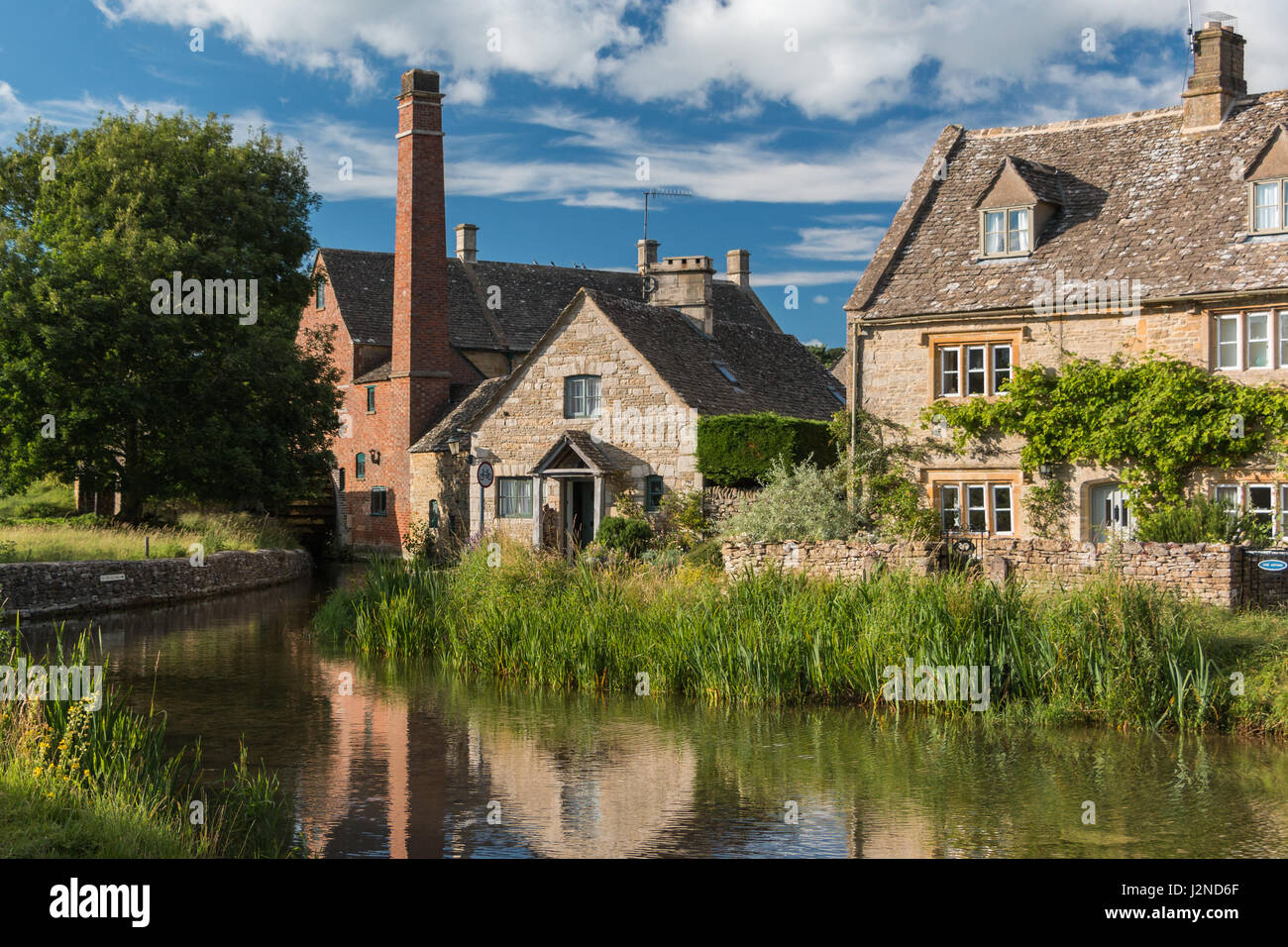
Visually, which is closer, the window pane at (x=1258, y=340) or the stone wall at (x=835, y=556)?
the stone wall at (x=835, y=556)

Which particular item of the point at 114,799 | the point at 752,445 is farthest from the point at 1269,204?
the point at 114,799

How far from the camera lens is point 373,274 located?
47.3 meters

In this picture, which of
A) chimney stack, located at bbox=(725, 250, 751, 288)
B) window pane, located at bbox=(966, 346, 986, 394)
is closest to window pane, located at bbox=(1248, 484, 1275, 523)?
window pane, located at bbox=(966, 346, 986, 394)

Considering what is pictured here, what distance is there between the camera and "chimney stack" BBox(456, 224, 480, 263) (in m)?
48.6

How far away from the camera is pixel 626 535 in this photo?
27.8 m

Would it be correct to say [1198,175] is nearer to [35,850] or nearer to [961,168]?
[961,168]

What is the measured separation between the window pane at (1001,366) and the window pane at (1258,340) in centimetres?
436

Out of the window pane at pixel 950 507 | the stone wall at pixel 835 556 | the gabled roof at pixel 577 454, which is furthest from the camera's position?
the gabled roof at pixel 577 454

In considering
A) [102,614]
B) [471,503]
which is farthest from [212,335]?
[102,614]

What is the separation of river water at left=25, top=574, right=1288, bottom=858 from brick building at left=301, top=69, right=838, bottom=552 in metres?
15.1

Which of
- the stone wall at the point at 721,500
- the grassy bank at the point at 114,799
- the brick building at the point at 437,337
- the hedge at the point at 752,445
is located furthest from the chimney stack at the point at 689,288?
the grassy bank at the point at 114,799

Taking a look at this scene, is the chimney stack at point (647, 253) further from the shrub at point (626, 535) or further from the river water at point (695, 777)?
the river water at point (695, 777)

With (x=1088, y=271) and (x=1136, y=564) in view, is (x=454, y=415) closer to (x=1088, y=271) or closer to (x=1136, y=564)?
(x=1088, y=271)

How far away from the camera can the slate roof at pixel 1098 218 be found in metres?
22.5
